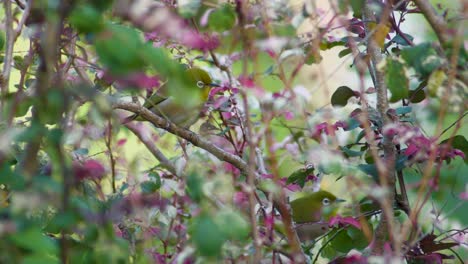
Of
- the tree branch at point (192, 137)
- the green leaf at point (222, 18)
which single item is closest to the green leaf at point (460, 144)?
the tree branch at point (192, 137)

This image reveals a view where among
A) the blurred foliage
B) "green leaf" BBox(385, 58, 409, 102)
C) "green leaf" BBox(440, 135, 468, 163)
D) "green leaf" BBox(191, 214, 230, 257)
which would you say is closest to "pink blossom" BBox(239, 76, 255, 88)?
the blurred foliage

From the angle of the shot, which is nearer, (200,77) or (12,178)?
(12,178)

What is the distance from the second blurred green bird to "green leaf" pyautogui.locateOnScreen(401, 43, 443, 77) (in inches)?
13.6

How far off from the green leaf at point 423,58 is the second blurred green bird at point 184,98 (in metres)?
0.34

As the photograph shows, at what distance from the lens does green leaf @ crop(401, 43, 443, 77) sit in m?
1.14

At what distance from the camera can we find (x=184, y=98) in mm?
747

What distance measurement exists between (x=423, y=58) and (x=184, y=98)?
537 mm

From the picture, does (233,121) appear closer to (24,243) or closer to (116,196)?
(116,196)

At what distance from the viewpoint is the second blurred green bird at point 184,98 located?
757 millimetres

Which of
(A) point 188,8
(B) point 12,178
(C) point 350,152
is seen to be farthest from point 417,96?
(B) point 12,178

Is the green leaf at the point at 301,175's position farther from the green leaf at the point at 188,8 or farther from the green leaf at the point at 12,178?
the green leaf at the point at 12,178

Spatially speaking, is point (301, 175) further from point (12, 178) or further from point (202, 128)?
point (12, 178)

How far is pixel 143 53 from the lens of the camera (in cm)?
74

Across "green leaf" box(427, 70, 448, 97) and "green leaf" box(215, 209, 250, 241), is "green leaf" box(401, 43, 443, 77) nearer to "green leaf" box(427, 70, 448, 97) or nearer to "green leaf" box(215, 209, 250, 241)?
"green leaf" box(427, 70, 448, 97)
